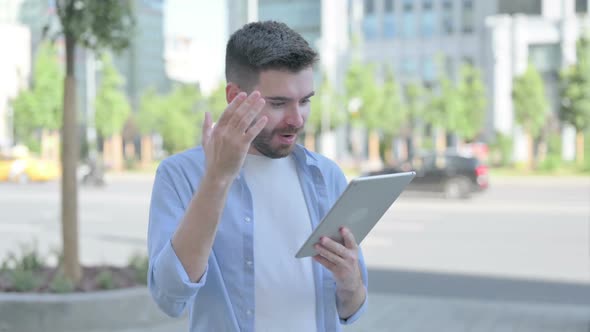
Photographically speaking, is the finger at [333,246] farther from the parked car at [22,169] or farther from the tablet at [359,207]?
the parked car at [22,169]

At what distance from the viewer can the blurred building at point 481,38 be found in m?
56.7

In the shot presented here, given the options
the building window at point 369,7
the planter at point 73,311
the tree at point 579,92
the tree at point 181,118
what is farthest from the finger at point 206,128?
the building window at point 369,7

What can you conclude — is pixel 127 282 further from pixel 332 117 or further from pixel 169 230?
pixel 332 117

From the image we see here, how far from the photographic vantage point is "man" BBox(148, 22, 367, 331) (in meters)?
1.90

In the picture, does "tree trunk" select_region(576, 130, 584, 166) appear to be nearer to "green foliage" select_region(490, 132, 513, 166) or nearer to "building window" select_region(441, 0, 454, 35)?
"green foliage" select_region(490, 132, 513, 166)

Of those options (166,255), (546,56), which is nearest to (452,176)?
(166,255)

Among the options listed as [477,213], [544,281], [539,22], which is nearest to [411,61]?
[539,22]

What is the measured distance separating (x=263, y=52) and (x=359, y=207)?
0.47 metres

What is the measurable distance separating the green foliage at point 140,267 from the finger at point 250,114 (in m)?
5.49

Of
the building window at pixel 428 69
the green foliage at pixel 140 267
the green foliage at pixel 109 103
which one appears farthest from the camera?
the building window at pixel 428 69

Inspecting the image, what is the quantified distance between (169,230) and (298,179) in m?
0.43

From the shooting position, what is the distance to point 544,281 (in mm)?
9461

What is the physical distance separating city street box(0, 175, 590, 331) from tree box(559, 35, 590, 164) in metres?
13.2

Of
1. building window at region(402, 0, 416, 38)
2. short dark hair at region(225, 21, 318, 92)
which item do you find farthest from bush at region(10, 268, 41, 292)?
building window at region(402, 0, 416, 38)
